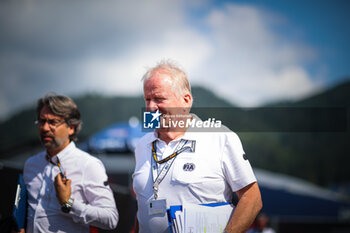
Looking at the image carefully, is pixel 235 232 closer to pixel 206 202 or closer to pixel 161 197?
pixel 206 202

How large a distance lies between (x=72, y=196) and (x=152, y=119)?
697 mm

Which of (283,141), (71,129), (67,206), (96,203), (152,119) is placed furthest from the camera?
(283,141)

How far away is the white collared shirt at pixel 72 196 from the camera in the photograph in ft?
5.33

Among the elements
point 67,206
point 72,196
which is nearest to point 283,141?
point 72,196

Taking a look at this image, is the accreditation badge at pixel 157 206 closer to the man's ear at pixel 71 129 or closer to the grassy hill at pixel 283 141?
the man's ear at pixel 71 129

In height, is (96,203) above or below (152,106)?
below

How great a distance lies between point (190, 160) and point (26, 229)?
1049 mm

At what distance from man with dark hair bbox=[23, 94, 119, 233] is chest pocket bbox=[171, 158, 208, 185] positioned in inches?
22.2

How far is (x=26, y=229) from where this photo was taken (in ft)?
5.45

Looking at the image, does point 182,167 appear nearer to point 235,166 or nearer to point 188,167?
point 188,167

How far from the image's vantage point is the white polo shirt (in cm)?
132

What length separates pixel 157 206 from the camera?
4.48 ft

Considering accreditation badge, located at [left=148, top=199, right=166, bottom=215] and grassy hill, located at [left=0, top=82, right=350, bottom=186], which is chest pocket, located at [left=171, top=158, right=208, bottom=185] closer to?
accreditation badge, located at [left=148, top=199, right=166, bottom=215]

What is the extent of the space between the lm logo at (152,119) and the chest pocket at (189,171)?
8.6 inches
